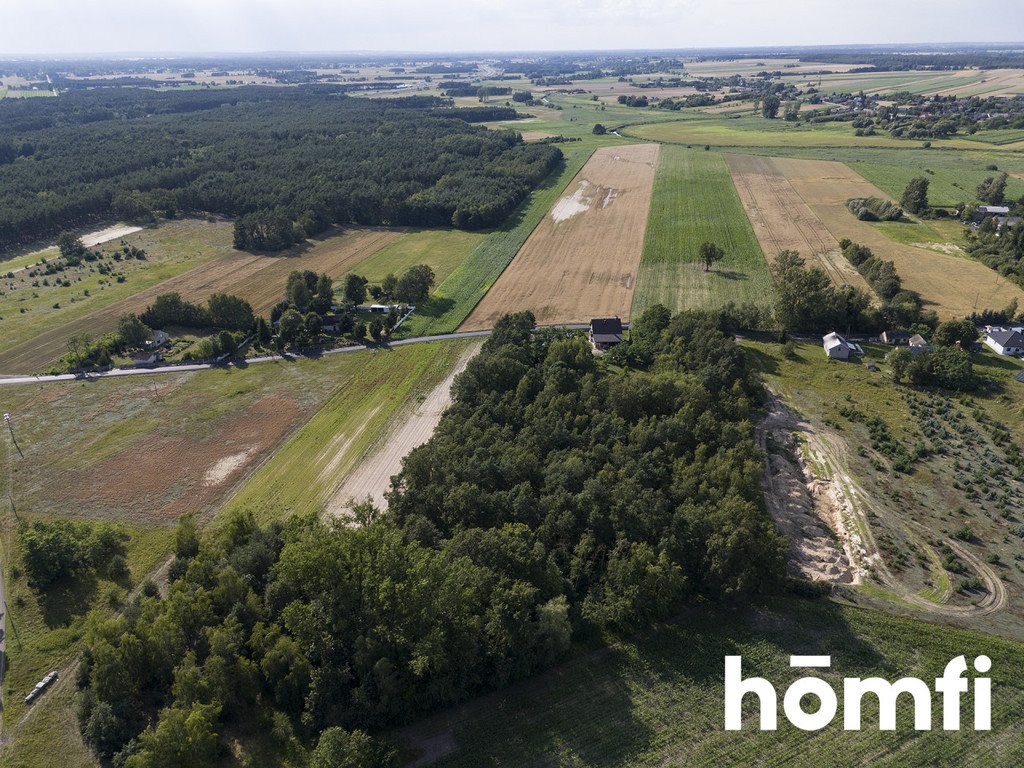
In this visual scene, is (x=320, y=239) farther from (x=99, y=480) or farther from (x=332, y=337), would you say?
(x=99, y=480)

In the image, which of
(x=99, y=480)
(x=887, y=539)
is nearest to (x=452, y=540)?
(x=887, y=539)

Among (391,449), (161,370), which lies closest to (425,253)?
(161,370)

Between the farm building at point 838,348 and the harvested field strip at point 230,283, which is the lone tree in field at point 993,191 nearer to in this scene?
the farm building at point 838,348

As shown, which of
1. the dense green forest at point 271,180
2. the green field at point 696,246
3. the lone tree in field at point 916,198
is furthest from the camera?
the dense green forest at point 271,180

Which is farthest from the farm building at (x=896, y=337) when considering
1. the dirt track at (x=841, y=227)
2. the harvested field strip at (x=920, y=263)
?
the dirt track at (x=841, y=227)

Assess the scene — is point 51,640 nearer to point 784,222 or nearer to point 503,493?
point 503,493
